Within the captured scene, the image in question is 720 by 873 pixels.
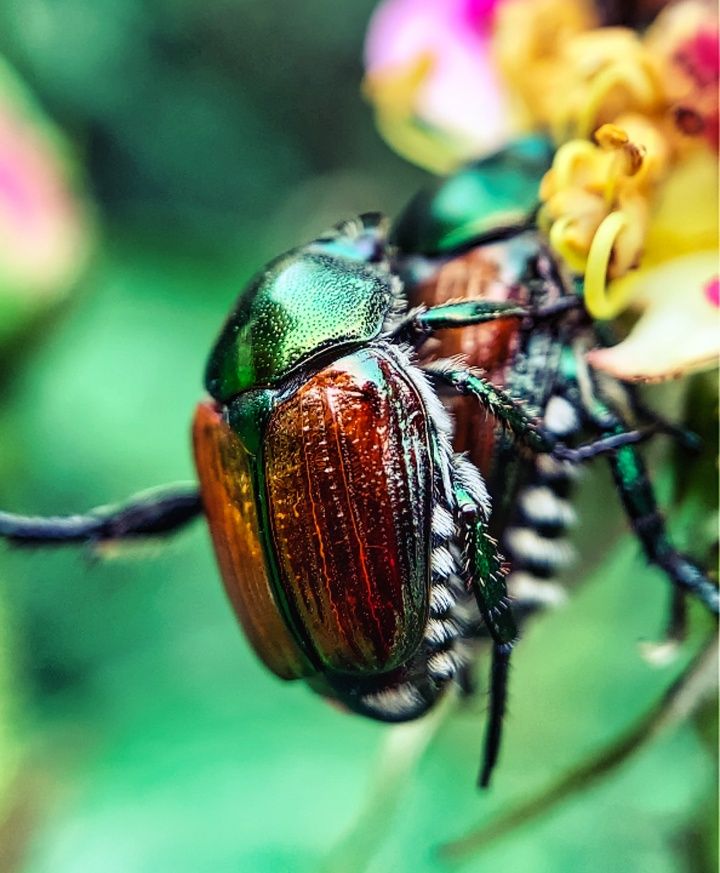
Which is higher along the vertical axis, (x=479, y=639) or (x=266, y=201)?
(x=266, y=201)

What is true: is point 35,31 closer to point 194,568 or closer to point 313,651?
point 194,568

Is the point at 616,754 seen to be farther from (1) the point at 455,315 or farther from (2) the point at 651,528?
(1) the point at 455,315

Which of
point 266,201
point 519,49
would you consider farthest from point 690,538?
point 266,201

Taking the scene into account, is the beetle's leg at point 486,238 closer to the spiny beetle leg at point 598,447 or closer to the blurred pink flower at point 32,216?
the spiny beetle leg at point 598,447

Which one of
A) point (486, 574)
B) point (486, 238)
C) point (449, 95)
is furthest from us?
point (449, 95)

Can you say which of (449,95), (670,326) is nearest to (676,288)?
(670,326)

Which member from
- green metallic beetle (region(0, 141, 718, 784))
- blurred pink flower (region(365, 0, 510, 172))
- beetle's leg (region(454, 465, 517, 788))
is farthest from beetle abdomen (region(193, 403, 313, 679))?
blurred pink flower (region(365, 0, 510, 172))
